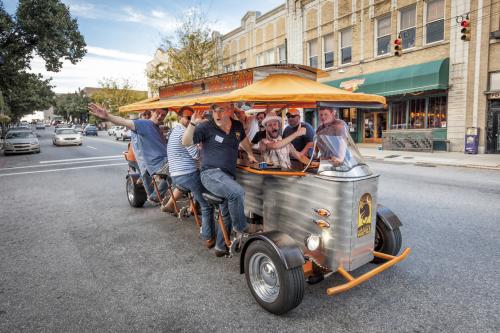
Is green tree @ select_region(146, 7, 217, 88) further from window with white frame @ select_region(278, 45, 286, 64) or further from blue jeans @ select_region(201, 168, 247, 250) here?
blue jeans @ select_region(201, 168, 247, 250)

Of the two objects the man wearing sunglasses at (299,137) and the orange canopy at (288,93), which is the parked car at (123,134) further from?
the orange canopy at (288,93)

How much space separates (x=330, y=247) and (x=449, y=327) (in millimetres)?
1160

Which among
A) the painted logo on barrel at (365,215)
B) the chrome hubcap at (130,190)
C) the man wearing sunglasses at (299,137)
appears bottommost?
the chrome hubcap at (130,190)

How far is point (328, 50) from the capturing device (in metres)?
23.0

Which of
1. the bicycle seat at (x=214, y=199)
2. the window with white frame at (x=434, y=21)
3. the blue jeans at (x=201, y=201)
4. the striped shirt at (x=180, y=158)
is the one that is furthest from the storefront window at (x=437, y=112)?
the bicycle seat at (x=214, y=199)

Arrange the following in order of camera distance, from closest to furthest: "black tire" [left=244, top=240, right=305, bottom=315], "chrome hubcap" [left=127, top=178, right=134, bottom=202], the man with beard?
"black tire" [left=244, top=240, right=305, bottom=315] < the man with beard < "chrome hubcap" [left=127, top=178, right=134, bottom=202]

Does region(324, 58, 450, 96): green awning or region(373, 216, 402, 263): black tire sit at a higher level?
region(324, 58, 450, 96): green awning

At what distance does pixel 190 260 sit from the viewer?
14.5 ft

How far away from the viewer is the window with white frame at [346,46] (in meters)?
21.5

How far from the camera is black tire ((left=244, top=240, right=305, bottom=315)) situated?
300 cm

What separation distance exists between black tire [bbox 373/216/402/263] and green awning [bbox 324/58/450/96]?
14.8m

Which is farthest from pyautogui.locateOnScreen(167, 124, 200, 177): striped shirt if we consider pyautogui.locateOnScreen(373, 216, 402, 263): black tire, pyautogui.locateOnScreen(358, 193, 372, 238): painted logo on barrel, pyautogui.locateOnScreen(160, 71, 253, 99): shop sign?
pyautogui.locateOnScreen(373, 216, 402, 263): black tire

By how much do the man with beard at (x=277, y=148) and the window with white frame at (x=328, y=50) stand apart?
19782mm

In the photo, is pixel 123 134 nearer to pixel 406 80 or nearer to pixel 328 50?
pixel 328 50
